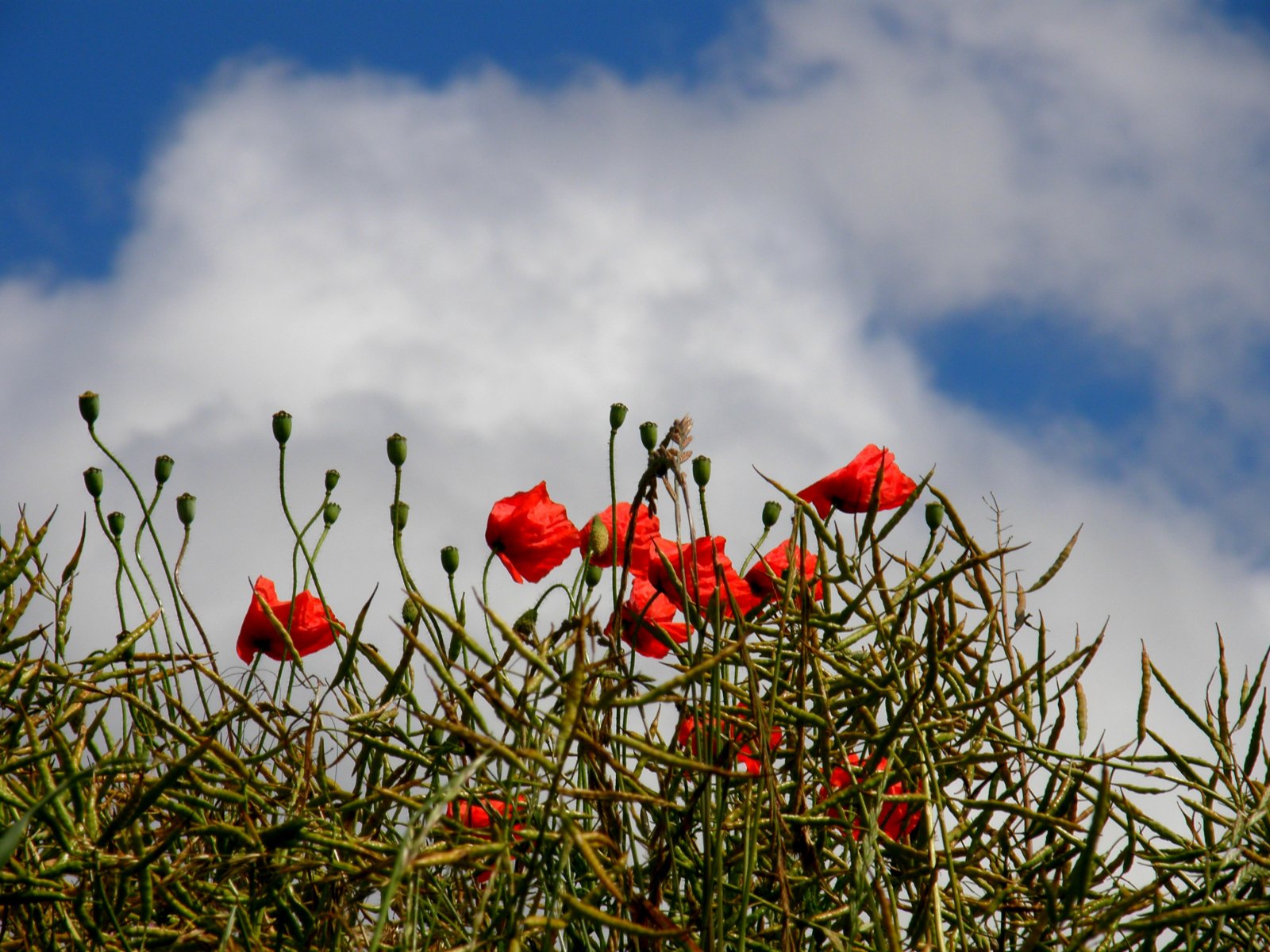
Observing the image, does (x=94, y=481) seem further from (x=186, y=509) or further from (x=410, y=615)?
(x=410, y=615)

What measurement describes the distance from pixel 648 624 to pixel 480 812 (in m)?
0.41

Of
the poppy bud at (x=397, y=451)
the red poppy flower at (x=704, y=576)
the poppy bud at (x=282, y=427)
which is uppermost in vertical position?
the poppy bud at (x=282, y=427)

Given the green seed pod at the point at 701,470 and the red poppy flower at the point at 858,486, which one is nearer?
the green seed pod at the point at 701,470

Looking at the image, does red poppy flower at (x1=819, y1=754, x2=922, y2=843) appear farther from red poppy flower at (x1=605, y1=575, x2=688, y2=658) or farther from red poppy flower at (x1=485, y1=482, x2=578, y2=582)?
red poppy flower at (x1=485, y1=482, x2=578, y2=582)

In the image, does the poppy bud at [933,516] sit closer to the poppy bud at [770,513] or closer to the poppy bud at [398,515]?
the poppy bud at [770,513]

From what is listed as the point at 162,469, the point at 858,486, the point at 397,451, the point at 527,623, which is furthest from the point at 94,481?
the point at 858,486

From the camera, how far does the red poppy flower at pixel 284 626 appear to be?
1.35 m

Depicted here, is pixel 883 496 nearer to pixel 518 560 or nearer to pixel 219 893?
pixel 518 560

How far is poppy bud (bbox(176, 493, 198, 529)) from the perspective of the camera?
1.44 meters

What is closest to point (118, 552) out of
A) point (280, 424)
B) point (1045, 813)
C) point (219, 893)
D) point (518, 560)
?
point (280, 424)

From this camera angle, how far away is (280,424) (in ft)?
4.75

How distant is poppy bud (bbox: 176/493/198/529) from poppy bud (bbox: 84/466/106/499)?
90 mm

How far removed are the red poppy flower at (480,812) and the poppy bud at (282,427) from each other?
19.3 inches

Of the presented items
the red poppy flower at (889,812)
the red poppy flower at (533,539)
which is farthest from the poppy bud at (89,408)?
the red poppy flower at (889,812)
